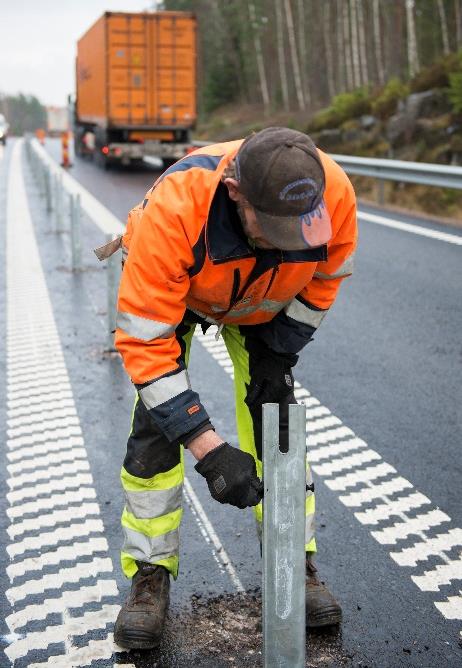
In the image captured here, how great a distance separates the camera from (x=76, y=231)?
10219mm

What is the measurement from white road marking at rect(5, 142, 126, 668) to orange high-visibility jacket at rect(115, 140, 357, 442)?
2.95ft

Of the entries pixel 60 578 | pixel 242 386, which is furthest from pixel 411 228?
pixel 60 578

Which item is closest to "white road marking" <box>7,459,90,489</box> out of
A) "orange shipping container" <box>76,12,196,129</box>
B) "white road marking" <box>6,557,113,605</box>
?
"white road marking" <box>6,557,113,605</box>

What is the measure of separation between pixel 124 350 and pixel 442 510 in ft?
6.55

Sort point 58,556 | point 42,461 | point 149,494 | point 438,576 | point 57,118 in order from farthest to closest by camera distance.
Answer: point 57,118
point 42,461
point 58,556
point 438,576
point 149,494

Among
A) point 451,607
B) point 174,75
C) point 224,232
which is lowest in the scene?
point 451,607

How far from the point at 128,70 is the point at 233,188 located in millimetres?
24589

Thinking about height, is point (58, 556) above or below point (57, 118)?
below

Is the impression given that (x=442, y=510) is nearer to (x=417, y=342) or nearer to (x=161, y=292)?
(x=161, y=292)

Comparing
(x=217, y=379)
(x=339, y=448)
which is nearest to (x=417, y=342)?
(x=217, y=379)

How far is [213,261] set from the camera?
3.03 meters

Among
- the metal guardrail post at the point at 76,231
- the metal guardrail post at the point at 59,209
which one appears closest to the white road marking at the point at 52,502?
the metal guardrail post at the point at 76,231

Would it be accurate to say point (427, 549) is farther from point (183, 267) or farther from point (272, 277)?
point (183, 267)

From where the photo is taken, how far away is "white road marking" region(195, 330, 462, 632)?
12.5 feet
